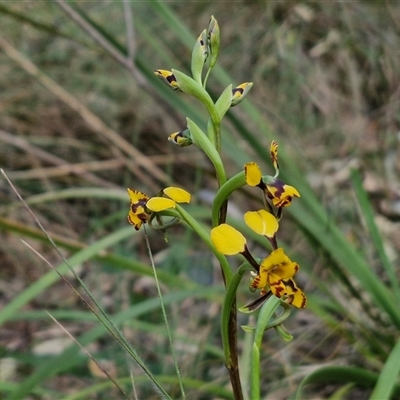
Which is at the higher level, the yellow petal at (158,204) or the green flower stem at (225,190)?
the yellow petal at (158,204)

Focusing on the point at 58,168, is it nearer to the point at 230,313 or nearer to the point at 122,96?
the point at 122,96

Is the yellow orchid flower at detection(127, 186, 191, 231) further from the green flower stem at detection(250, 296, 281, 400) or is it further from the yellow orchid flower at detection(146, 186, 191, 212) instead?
the green flower stem at detection(250, 296, 281, 400)

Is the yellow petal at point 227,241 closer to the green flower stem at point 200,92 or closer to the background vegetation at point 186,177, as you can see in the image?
the green flower stem at point 200,92

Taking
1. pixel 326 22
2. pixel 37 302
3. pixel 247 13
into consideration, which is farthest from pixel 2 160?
pixel 326 22

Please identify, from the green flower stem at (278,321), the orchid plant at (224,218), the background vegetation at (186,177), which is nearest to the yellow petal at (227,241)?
the orchid plant at (224,218)

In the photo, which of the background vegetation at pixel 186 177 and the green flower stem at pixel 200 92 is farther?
the background vegetation at pixel 186 177

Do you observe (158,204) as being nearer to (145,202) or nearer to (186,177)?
(145,202)

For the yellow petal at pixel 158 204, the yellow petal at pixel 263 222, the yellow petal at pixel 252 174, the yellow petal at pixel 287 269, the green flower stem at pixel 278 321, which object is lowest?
the green flower stem at pixel 278 321
